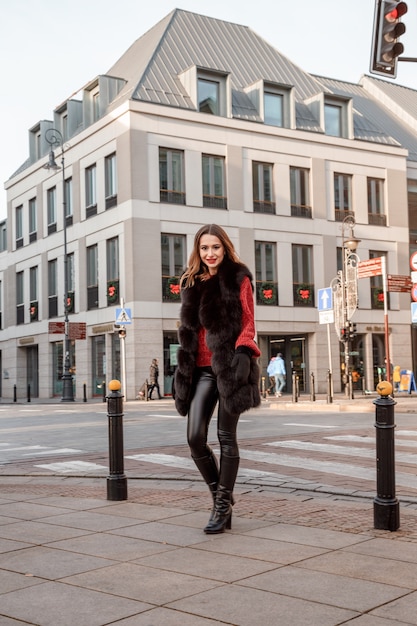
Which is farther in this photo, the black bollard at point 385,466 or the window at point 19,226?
the window at point 19,226

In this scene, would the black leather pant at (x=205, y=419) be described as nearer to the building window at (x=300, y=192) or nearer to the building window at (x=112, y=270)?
the building window at (x=112, y=270)

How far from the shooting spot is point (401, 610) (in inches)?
143

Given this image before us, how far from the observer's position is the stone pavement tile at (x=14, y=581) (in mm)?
4109

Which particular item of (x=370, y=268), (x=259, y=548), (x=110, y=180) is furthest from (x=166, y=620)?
(x=110, y=180)

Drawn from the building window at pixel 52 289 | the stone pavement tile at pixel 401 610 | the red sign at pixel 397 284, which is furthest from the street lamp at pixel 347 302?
the stone pavement tile at pixel 401 610

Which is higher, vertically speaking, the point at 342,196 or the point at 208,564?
the point at 342,196

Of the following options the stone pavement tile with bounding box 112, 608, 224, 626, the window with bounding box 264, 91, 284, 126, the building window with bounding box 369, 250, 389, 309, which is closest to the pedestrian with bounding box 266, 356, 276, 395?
the building window with bounding box 369, 250, 389, 309

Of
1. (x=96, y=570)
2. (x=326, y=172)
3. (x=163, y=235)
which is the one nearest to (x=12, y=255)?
(x=163, y=235)

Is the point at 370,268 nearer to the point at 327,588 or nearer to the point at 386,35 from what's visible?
the point at 386,35

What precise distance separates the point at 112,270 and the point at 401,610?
3160cm

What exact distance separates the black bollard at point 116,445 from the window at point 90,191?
98.1ft

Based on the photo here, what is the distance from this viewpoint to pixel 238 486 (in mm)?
7742

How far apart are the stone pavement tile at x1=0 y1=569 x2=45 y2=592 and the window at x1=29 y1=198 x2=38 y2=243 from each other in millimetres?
38928

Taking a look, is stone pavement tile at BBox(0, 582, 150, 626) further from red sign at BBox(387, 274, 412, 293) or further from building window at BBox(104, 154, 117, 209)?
building window at BBox(104, 154, 117, 209)
